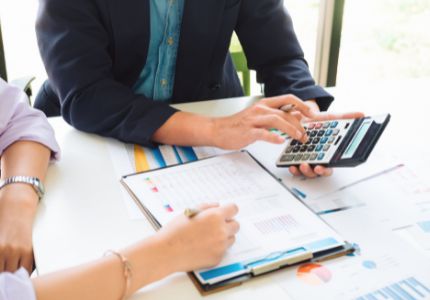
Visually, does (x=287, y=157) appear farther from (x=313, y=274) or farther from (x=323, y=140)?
(x=313, y=274)

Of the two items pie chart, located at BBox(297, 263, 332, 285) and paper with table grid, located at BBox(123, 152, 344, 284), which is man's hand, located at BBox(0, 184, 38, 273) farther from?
pie chart, located at BBox(297, 263, 332, 285)

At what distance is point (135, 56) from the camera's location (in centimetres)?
104

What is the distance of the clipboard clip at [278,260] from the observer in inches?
23.4

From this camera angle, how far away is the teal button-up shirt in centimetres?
102

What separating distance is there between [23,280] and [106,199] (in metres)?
0.22

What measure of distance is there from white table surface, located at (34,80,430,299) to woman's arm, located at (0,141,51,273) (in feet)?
0.06

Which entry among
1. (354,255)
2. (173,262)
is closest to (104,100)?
(173,262)

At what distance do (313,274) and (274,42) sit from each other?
0.68 metres

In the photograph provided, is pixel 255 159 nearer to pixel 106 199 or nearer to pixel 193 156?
pixel 193 156

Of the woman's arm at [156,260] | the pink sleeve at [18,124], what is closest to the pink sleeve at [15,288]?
the woman's arm at [156,260]

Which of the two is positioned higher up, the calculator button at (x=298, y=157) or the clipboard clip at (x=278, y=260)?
the calculator button at (x=298, y=157)

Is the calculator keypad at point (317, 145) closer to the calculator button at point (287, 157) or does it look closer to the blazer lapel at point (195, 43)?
the calculator button at point (287, 157)

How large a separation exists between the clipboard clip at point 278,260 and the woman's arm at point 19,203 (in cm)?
30

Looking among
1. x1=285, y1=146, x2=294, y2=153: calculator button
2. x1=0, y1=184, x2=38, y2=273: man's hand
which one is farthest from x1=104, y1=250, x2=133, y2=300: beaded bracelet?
x1=285, y1=146, x2=294, y2=153: calculator button
